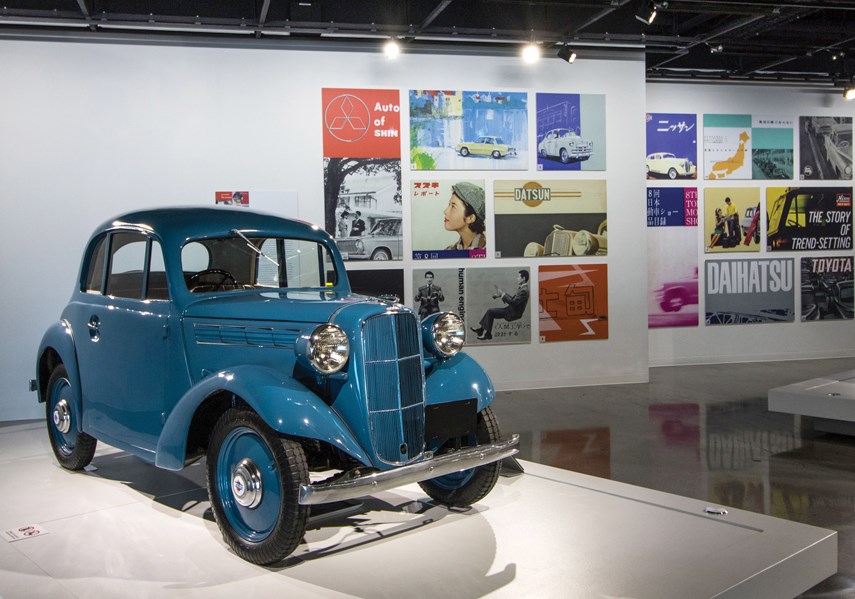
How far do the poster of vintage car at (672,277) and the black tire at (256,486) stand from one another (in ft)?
23.5

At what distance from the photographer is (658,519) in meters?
3.43

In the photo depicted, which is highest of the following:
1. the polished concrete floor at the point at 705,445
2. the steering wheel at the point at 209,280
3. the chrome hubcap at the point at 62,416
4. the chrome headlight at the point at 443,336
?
the steering wheel at the point at 209,280

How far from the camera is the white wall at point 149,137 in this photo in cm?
668

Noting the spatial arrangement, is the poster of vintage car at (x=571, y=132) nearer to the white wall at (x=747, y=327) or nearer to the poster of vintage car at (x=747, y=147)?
the white wall at (x=747, y=327)

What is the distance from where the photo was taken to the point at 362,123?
739 centimetres

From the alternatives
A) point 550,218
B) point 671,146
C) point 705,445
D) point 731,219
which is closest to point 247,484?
point 705,445

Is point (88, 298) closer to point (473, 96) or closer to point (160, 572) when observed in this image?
point (160, 572)

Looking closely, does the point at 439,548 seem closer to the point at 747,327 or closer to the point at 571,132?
the point at 571,132

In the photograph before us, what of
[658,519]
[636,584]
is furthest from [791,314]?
[636,584]

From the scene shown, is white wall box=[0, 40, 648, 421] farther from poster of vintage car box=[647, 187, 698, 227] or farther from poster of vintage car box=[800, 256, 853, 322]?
poster of vintage car box=[800, 256, 853, 322]

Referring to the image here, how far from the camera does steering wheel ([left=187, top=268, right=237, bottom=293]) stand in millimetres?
3809

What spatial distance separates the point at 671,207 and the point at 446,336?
262 inches

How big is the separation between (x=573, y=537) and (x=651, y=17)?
16.4ft

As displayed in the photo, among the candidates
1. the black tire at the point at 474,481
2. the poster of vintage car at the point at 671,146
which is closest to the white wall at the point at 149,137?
the poster of vintage car at the point at 671,146
